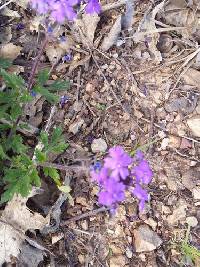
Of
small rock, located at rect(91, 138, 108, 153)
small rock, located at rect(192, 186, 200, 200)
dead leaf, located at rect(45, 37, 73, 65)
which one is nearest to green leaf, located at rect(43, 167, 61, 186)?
small rock, located at rect(91, 138, 108, 153)

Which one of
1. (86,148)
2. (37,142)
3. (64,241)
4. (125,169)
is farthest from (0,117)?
(125,169)

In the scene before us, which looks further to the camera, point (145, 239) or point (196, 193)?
point (196, 193)

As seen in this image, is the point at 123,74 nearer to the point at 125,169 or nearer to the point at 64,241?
the point at 64,241

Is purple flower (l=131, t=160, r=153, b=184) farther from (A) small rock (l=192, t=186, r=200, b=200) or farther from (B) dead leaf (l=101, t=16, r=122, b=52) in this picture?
(B) dead leaf (l=101, t=16, r=122, b=52)

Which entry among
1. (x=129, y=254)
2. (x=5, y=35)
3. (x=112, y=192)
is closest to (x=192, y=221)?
(x=129, y=254)

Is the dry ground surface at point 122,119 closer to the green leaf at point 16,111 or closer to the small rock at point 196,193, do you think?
the small rock at point 196,193

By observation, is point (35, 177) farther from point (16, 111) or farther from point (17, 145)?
point (16, 111)

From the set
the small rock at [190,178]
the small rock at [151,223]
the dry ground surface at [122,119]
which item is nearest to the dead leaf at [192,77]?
the dry ground surface at [122,119]
